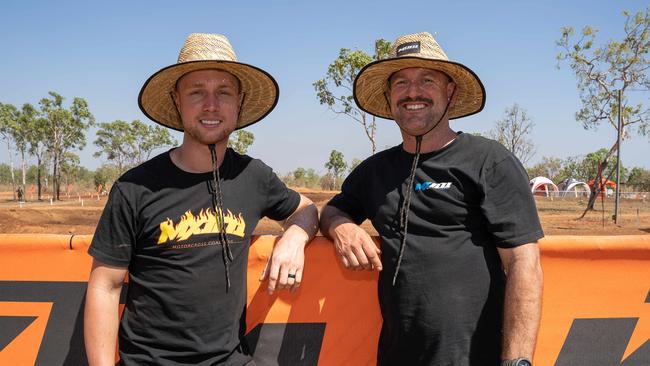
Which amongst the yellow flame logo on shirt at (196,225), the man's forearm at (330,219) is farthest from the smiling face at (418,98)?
the yellow flame logo on shirt at (196,225)

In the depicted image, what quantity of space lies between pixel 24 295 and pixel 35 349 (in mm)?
312

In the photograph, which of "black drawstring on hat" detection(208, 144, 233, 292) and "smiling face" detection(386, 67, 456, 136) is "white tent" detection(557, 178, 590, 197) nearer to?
"smiling face" detection(386, 67, 456, 136)

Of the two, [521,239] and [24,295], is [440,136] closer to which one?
[521,239]

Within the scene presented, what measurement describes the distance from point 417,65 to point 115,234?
5.36ft

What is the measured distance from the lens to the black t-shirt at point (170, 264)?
2.13 meters

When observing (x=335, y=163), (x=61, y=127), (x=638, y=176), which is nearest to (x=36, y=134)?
(x=61, y=127)

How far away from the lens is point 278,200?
8.45 feet

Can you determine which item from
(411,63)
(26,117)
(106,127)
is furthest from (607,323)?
(106,127)

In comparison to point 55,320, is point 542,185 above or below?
above

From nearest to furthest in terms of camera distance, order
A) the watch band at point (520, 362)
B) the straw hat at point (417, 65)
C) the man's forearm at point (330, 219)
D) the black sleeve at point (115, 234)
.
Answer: the watch band at point (520, 362) < the black sleeve at point (115, 234) < the straw hat at point (417, 65) < the man's forearm at point (330, 219)

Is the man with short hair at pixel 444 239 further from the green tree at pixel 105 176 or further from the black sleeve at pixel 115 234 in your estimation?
the green tree at pixel 105 176

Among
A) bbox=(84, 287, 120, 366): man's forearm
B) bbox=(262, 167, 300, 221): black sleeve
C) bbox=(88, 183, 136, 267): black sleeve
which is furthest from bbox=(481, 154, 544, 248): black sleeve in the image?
bbox=(84, 287, 120, 366): man's forearm

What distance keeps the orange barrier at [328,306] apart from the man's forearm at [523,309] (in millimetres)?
784

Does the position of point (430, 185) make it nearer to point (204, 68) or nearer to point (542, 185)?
point (204, 68)
